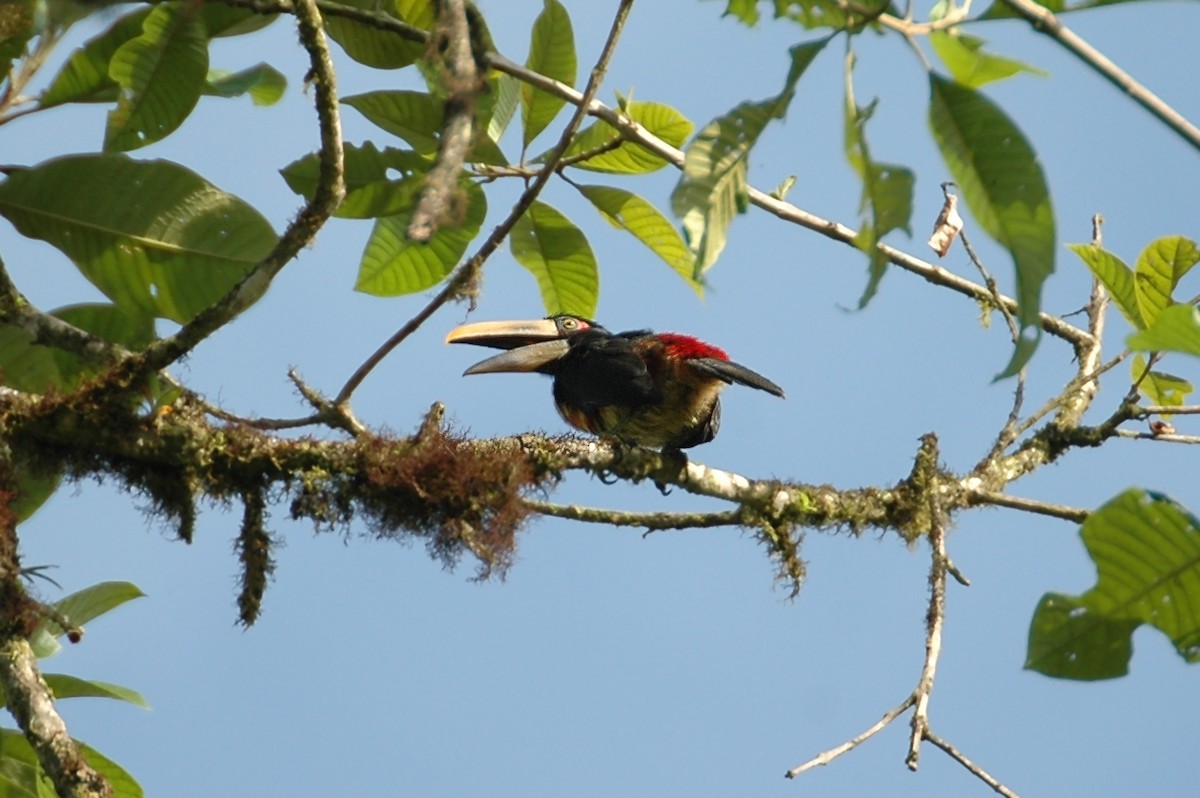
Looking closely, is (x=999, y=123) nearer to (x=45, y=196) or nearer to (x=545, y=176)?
(x=545, y=176)

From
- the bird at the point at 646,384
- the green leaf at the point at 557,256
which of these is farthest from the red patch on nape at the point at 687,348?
the green leaf at the point at 557,256

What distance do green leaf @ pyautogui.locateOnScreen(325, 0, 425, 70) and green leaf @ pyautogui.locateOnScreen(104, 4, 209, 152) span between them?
0.33 m

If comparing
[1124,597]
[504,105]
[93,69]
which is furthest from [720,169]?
[93,69]

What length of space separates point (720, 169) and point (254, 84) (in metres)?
2.49

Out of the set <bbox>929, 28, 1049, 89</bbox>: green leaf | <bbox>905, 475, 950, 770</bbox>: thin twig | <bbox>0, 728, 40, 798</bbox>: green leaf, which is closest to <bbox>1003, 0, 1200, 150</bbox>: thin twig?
<bbox>929, 28, 1049, 89</bbox>: green leaf

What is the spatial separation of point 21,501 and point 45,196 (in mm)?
723

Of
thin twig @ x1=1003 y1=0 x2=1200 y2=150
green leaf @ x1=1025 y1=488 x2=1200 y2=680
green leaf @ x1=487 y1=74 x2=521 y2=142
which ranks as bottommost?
green leaf @ x1=1025 y1=488 x2=1200 y2=680

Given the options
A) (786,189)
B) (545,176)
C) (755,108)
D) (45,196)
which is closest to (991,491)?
(786,189)

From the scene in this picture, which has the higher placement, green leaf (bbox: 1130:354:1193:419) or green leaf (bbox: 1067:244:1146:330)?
green leaf (bbox: 1130:354:1193:419)

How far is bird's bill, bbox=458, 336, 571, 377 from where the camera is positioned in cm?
534

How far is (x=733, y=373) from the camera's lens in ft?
15.9

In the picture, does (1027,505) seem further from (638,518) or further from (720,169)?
(720,169)

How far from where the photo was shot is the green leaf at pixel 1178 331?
5.19ft

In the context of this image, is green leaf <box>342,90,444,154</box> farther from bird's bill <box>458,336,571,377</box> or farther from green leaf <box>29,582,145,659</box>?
bird's bill <box>458,336,571,377</box>
